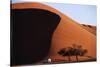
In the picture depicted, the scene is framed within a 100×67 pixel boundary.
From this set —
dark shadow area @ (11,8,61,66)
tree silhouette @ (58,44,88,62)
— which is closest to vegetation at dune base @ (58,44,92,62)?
tree silhouette @ (58,44,88,62)

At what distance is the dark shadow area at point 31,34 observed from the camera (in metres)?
2.10

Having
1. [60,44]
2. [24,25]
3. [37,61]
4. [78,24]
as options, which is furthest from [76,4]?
[37,61]

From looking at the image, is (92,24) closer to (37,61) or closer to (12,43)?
A: (37,61)

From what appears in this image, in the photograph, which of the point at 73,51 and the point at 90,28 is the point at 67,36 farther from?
the point at 90,28

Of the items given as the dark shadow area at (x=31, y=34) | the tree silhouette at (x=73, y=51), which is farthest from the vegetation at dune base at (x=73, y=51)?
the dark shadow area at (x=31, y=34)

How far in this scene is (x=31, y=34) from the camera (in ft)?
7.08

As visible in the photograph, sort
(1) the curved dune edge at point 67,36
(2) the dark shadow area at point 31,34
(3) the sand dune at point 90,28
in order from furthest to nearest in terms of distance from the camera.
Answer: (3) the sand dune at point 90,28 < (1) the curved dune edge at point 67,36 < (2) the dark shadow area at point 31,34

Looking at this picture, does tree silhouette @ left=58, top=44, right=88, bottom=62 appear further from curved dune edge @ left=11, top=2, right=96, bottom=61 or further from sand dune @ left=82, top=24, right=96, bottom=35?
sand dune @ left=82, top=24, right=96, bottom=35

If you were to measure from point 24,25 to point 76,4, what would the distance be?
744 millimetres

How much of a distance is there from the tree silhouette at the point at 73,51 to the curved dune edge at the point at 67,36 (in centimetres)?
4

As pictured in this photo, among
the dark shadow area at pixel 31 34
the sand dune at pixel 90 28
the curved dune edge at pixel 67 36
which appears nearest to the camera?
the dark shadow area at pixel 31 34

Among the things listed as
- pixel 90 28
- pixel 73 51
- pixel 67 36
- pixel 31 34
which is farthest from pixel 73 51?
pixel 31 34

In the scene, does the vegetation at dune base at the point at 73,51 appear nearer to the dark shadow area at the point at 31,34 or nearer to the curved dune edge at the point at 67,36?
the curved dune edge at the point at 67,36

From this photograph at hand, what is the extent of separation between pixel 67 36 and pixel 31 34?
0.47 m
